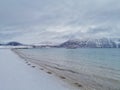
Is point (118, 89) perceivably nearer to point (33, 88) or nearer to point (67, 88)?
point (67, 88)

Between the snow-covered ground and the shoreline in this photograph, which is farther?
the shoreline

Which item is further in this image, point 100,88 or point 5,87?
point 100,88

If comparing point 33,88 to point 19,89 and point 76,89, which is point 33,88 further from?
point 76,89

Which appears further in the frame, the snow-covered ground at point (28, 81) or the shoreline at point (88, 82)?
the shoreline at point (88, 82)

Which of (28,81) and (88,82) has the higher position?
(28,81)

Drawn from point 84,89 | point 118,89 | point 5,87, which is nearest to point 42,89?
point 5,87

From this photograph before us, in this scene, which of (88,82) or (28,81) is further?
(88,82)

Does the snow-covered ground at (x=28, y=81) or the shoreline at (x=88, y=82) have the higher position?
the snow-covered ground at (x=28, y=81)

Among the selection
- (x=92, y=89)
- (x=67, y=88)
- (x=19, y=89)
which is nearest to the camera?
(x=19, y=89)

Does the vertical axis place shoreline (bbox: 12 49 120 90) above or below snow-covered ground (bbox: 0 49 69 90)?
below

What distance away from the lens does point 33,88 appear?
9.98 meters

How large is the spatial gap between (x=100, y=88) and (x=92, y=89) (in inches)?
28.1

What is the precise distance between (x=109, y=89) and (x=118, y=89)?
57cm

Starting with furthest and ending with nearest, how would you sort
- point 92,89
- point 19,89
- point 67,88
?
point 92,89, point 67,88, point 19,89
